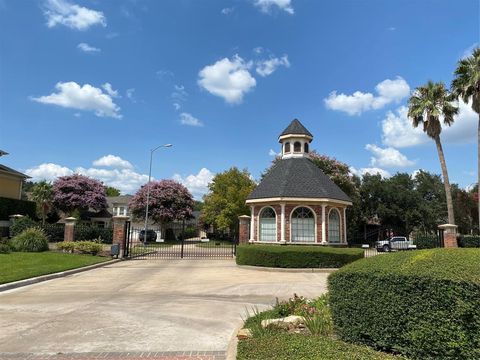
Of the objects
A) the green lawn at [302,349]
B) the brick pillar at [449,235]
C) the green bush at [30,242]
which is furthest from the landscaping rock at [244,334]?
the brick pillar at [449,235]

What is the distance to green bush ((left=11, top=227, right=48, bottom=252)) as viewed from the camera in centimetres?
2266

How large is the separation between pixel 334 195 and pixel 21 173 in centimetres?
3093

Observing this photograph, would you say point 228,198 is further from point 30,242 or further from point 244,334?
point 244,334

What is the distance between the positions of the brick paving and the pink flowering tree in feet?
141

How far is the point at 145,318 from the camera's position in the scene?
8344 millimetres

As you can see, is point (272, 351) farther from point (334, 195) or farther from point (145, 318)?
point (334, 195)

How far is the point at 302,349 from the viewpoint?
4.88 metres

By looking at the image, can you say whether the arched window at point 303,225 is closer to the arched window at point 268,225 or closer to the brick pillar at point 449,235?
the arched window at point 268,225

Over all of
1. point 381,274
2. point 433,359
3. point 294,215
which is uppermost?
point 294,215

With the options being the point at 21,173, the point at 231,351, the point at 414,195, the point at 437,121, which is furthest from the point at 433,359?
the point at 414,195

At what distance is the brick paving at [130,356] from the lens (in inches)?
225

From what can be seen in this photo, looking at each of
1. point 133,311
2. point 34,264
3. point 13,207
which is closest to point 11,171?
point 13,207

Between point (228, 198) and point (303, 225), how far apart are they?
1048 inches

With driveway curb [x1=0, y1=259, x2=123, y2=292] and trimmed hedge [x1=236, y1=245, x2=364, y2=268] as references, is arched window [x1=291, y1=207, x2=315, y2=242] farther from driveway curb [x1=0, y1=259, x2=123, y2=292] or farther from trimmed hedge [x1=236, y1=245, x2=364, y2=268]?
driveway curb [x1=0, y1=259, x2=123, y2=292]
